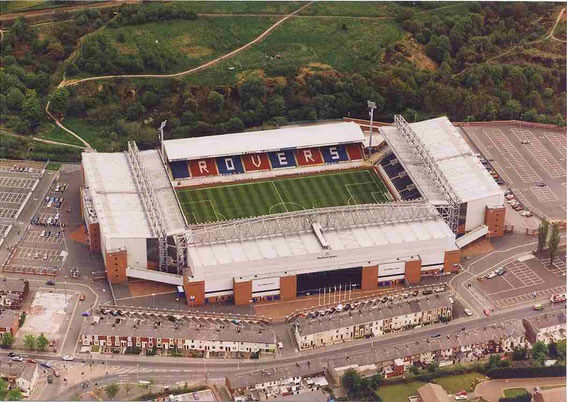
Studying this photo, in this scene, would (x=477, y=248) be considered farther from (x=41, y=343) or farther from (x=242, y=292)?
(x=41, y=343)

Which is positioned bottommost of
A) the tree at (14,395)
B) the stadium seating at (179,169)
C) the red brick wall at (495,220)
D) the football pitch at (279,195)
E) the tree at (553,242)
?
the tree at (14,395)

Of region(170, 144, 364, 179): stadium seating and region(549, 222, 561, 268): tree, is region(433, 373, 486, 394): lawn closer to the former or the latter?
region(549, 222, 561, 268): tree

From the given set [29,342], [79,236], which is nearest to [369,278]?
[79,236]

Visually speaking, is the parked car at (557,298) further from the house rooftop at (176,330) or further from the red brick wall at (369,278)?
the house rooftop at (176,330)

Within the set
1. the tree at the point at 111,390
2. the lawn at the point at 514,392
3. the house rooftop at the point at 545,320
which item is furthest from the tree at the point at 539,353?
the tree at the point at 111,390

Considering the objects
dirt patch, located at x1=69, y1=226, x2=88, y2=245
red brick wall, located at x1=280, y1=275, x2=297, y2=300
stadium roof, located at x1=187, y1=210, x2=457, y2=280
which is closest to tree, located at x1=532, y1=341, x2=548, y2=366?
stadium roof, located at x1=187, y1=210, x2=457, y2=280

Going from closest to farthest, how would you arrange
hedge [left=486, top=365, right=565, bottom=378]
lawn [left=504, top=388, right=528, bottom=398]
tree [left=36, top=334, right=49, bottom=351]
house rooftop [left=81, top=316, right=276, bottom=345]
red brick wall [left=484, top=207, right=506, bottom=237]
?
lawn [left=504, top=388, right=528, bottom=398], hedge [left=486, top=365, right=565, bottom=378], tree [left=36, top=334, right=49, bottom=351], house rooftop [left=81, top=316, right=276, bottom=345], red brick wall [left=484, top=207, right=506, bottom=237]

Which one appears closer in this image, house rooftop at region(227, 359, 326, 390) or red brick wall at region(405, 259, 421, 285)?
house rooftop at region(227, 359, 326, 390)
